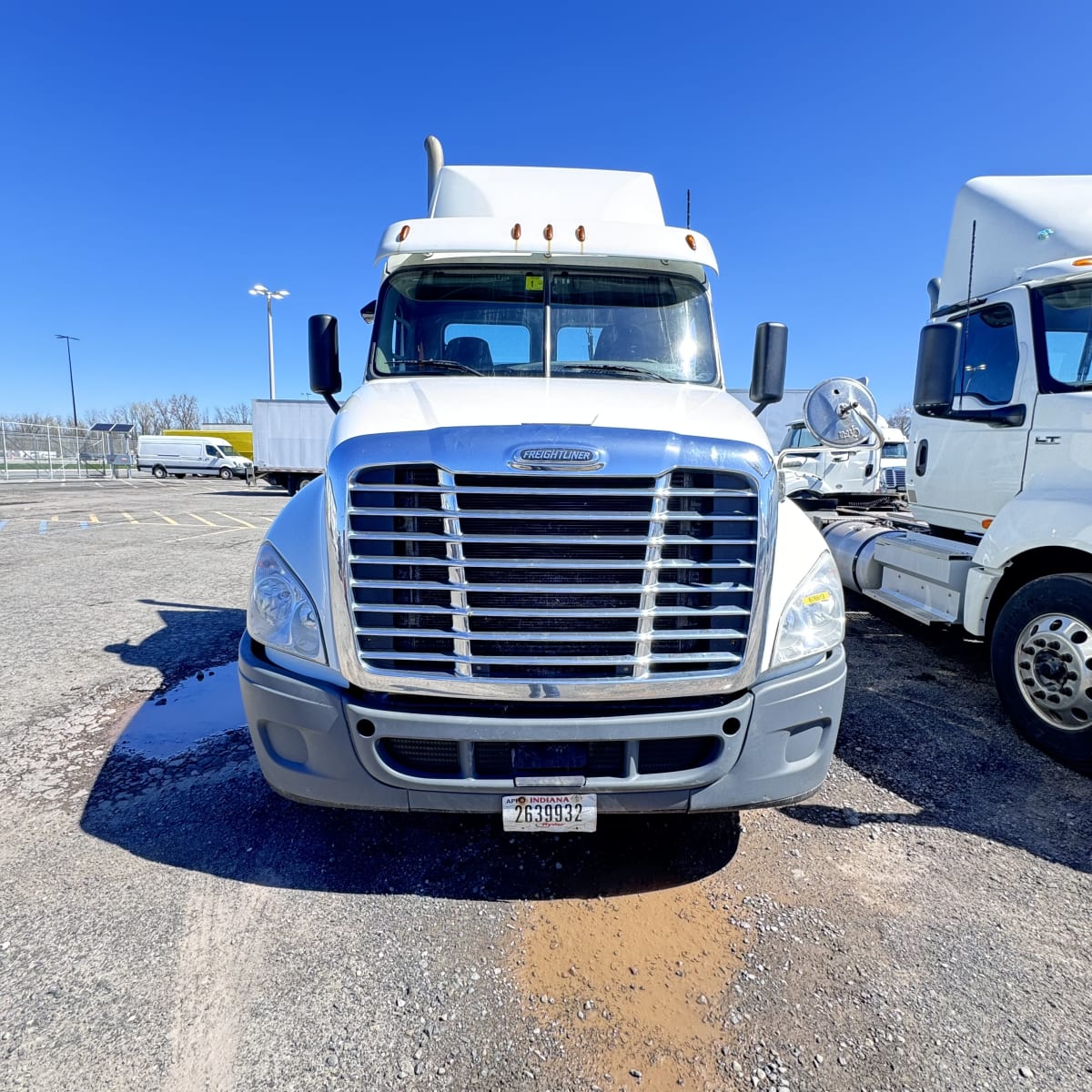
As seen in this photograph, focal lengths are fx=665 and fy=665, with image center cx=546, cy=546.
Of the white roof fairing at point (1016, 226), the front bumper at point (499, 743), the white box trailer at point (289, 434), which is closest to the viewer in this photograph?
the front bumper at point (499, 743)

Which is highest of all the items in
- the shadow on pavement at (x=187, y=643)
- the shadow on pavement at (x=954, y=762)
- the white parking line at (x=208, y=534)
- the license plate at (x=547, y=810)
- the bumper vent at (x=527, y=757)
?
the bumper vent at (x=527, y=757)

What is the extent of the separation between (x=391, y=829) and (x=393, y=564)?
1.50m

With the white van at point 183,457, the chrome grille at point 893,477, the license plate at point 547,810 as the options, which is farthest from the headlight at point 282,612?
the white van at point 183,457

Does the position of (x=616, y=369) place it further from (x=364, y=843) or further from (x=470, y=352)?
(x=364, y=843)

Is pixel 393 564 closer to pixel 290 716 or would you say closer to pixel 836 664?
pixel 290 716

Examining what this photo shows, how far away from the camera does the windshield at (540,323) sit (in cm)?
379

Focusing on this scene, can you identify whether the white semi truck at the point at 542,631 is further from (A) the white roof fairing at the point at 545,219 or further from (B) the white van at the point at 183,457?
(B) the white van at the point at 183,457

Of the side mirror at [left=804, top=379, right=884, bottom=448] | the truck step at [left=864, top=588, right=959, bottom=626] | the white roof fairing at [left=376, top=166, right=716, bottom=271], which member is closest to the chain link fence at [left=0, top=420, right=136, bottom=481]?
the white roof fairing at [left=376, top=166, right=716, bottom=271]

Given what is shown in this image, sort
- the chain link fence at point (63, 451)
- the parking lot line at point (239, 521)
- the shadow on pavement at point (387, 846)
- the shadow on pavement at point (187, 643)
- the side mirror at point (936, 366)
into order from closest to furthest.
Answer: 1. the shadow on pavement at point (387, 846)
2. the side mirror at point (936, 366)
3. the shadow on pavement at point (187, 643)
4. the parking lot line at point (239, 521)
5. the chain link fence at point (63, 451)

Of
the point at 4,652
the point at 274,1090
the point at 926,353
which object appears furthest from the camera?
the point at 4,652

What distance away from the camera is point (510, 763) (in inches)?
97.3

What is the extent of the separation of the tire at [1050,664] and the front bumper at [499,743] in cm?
225

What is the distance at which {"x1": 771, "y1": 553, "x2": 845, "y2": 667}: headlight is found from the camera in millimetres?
2619

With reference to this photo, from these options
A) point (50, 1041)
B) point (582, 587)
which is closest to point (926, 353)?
point (582, 587)
